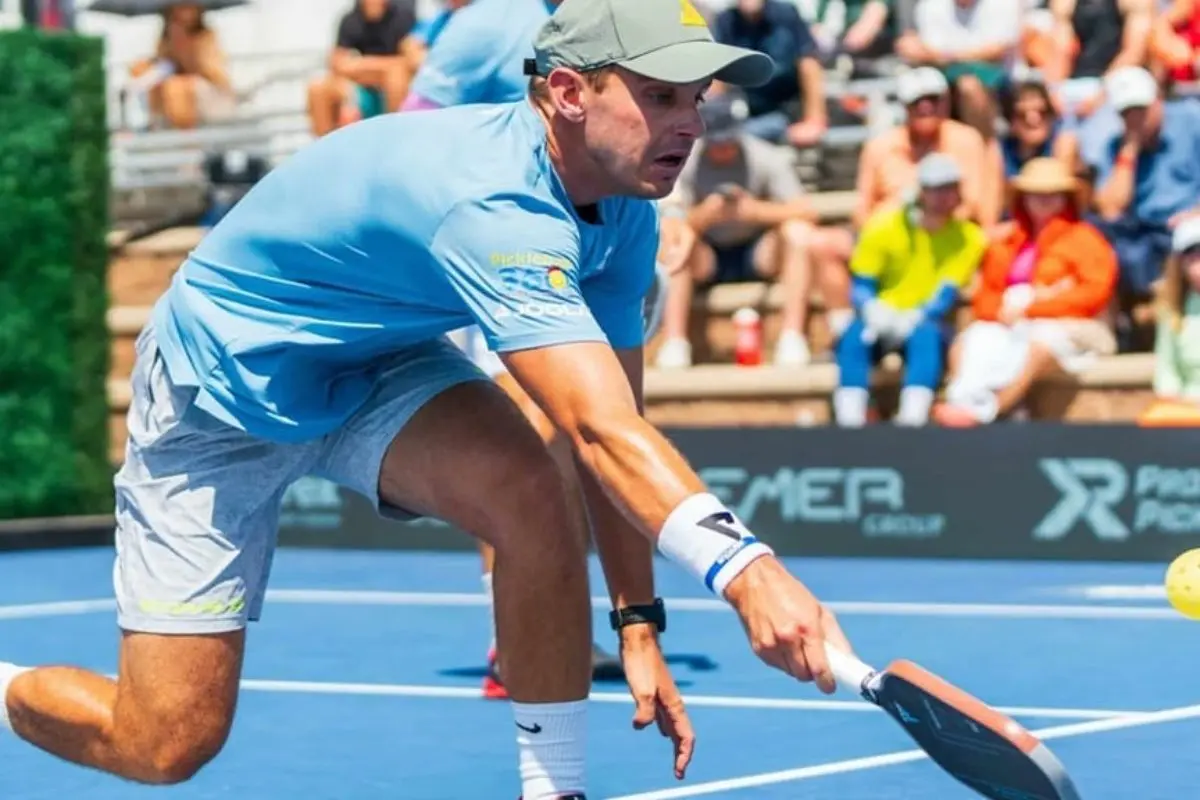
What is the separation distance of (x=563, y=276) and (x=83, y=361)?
30.4 ft

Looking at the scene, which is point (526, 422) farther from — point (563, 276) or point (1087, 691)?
point (1087, 691)

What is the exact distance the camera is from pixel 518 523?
466 cm

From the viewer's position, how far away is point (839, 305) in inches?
505

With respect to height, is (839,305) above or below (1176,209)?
below

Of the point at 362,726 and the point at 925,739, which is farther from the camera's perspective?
the point at 362,726

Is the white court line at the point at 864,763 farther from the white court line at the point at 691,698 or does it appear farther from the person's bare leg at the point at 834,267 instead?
the person's bare leg at the point at 834,267

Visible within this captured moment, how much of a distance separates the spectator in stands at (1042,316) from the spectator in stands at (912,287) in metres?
0.18

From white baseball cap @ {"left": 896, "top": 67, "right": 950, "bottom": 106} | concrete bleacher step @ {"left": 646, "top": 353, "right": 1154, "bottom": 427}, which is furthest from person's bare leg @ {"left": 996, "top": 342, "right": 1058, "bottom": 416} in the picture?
white baseball cap @ {"left": 896, "top": 67, "right": 950, "bottom": 106}

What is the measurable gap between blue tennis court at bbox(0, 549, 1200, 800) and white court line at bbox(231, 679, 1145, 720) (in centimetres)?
1

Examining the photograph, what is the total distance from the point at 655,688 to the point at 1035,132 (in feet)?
28.2

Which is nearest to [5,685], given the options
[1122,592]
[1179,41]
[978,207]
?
[1122,592]

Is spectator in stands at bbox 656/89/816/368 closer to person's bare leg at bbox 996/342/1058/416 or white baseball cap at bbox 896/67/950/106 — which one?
white baseball cap at bbox 896/67/950/106

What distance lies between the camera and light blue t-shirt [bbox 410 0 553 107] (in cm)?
712

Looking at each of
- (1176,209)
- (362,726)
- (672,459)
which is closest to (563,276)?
(672,459)
